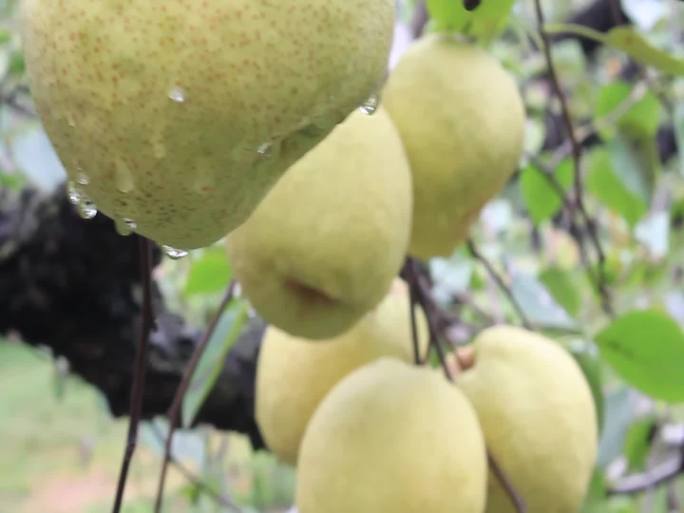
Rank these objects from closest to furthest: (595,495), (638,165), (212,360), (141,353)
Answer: (141,353), (212,360), (595,495), (638,165)

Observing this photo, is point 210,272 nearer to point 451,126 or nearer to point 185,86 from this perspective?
point 451,126

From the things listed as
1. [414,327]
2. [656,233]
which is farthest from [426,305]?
[656,233]

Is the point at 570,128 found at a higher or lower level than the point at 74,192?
lower

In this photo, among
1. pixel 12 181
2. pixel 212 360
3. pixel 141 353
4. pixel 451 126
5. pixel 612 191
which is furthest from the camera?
pixel 12 181

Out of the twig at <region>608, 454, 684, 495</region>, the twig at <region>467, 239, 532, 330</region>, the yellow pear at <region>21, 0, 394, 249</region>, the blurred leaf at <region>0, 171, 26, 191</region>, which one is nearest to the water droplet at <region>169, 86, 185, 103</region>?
the yellow pear at <region>21, 0, 394, 249</region>

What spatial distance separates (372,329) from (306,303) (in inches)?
5.6

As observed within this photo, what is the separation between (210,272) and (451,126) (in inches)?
13.9

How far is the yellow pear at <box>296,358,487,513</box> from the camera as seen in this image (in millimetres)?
527

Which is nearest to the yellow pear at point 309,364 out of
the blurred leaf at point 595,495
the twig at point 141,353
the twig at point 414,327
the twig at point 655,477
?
the twig at point 414,327

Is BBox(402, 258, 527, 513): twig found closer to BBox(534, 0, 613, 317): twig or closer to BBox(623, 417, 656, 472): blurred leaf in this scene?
BBox(534, 0, 613, 317): twig

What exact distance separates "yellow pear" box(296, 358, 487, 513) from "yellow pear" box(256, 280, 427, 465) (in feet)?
0.21

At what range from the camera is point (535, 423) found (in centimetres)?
60

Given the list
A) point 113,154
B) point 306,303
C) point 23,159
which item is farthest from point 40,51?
point 23,159

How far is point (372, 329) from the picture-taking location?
25.6 inches
